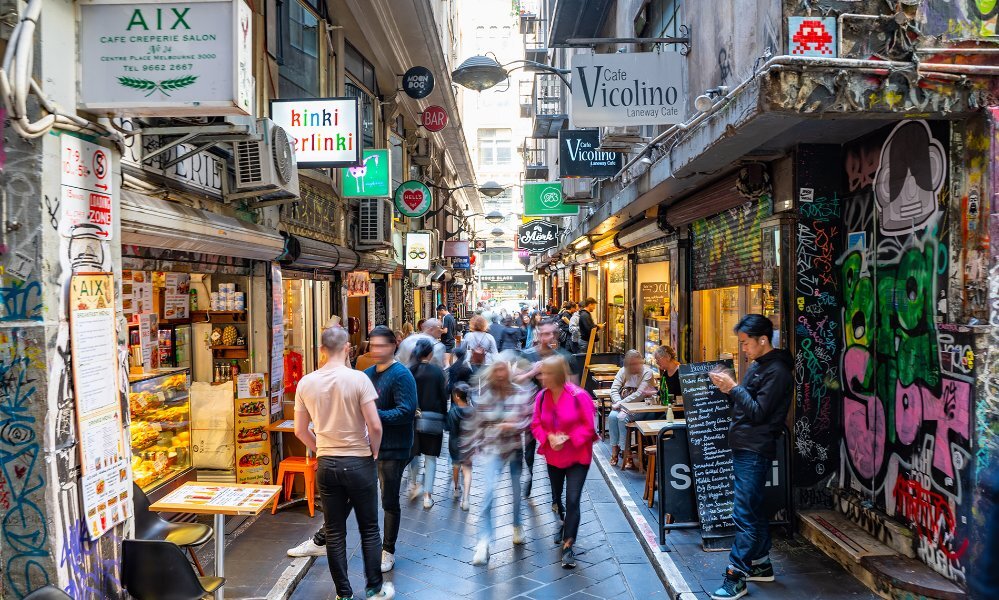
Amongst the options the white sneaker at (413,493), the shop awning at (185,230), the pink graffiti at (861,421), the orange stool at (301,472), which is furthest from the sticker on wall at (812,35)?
the orange stool at (301,472)

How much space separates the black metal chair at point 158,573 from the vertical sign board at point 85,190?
1.96 meters

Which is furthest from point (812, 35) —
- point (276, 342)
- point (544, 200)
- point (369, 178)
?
point (544, 200)

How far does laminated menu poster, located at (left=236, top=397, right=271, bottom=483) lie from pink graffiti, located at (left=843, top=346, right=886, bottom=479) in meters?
6.09

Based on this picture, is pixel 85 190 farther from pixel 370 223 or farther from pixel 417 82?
pixel 417 82

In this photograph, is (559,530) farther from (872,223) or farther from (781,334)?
(872,223)

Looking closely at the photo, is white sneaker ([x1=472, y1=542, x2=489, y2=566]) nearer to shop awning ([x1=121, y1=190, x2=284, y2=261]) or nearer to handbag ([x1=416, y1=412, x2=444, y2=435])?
handbag ([x1=416, y1=412, x2=444, y2=435])

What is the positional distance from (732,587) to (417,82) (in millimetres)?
14142

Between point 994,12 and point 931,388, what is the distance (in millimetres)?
2693

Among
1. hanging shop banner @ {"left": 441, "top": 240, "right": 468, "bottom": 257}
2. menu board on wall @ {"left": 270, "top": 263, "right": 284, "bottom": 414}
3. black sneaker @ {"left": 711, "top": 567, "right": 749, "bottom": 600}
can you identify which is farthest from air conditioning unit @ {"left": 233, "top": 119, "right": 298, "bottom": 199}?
hanging shop banner @ {"left": 441, "top": 240, "right": 468, "bottom": 257}

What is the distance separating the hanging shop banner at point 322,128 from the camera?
8.14m

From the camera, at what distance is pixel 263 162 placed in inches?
274

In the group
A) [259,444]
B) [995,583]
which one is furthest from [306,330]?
[995,583]

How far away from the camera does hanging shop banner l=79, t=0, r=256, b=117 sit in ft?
12.8

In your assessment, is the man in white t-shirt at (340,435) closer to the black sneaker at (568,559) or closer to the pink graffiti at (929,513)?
the black sneaker at (568,559)
